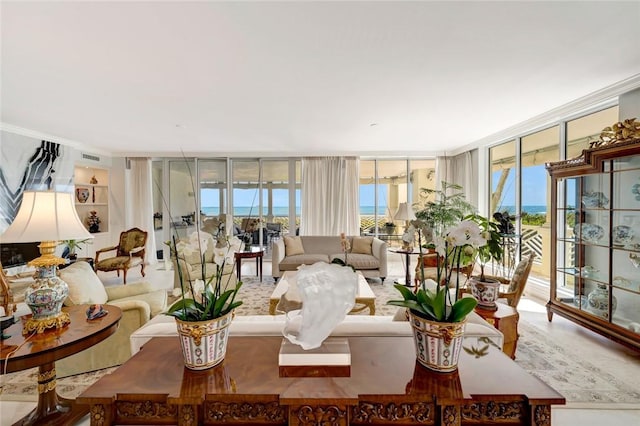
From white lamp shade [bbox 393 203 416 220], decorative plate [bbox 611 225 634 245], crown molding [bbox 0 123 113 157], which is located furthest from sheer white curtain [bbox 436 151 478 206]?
crown molding [bbox 0 123 113 157]

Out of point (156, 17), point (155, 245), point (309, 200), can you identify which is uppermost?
point (156, 17)

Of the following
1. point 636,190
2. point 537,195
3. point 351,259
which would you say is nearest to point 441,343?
point 636,190

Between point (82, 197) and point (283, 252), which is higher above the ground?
point (82, 197)

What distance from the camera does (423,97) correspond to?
10.1ft

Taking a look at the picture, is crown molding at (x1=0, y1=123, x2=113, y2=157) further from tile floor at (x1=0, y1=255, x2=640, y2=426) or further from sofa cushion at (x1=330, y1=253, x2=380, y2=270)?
sofa cushion at (x1=330, y1=253, x2=380, y2=270)

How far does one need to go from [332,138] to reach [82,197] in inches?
204

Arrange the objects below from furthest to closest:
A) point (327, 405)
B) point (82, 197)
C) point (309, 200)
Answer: point (309, 200) → point (82, 197) → point (327, 405)

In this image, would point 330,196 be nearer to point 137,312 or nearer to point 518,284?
point 518,284

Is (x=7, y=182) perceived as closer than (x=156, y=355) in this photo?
No

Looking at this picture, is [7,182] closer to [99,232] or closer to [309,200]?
[99,232]

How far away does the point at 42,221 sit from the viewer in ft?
4.92

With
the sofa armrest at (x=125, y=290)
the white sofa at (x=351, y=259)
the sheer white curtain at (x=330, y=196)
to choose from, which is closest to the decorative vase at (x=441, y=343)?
the sofa armrest at (x=125, y=290)

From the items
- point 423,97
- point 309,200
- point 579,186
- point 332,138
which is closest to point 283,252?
point 309,200

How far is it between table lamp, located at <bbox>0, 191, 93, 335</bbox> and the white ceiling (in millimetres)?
1219
